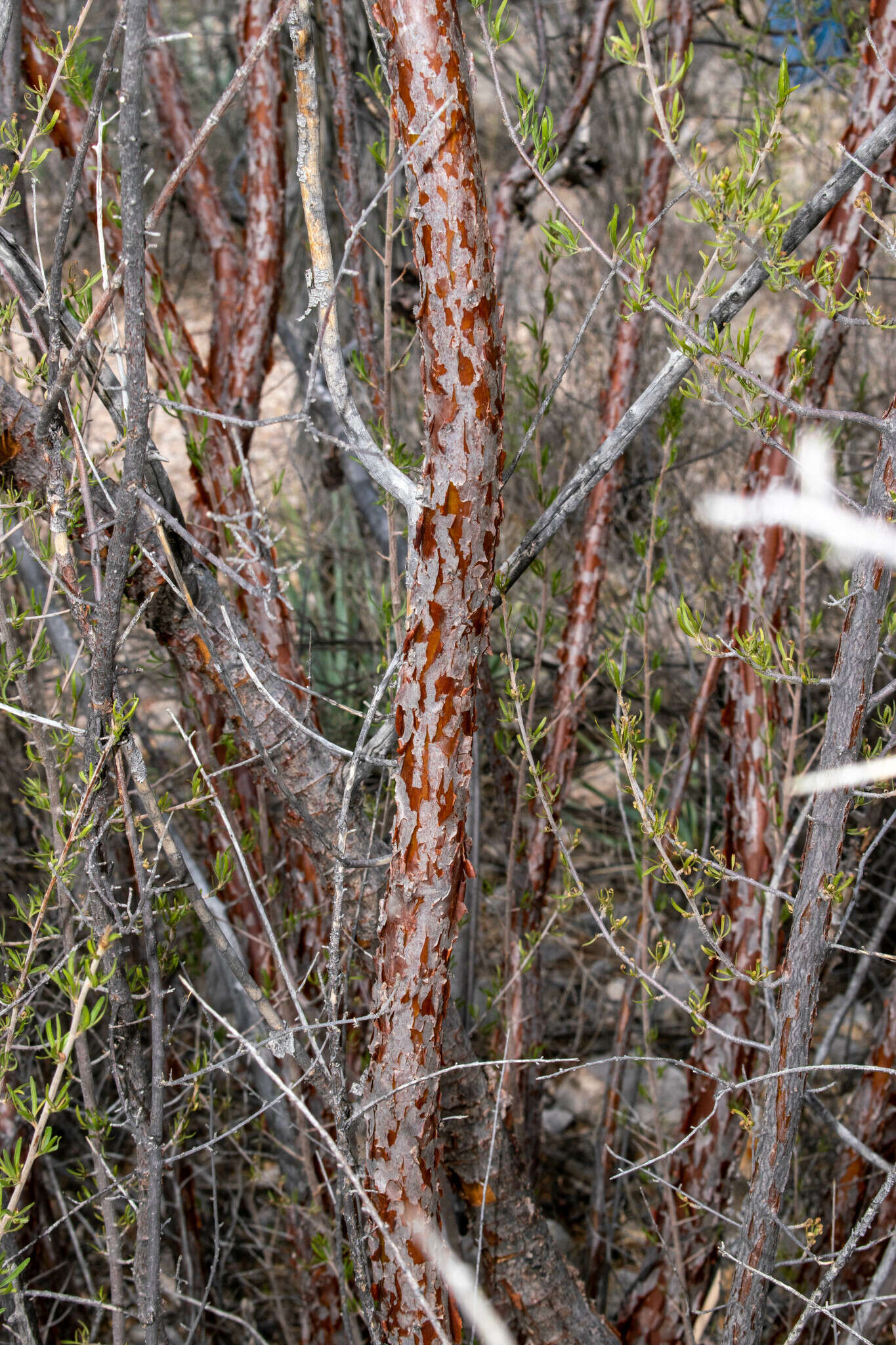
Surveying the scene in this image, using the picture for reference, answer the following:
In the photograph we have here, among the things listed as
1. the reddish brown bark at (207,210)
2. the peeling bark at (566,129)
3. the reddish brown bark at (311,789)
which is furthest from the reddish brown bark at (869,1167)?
the reddish brown bark at (207,210)

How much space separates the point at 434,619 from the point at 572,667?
0.99 meters

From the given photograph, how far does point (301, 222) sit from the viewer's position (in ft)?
10.1

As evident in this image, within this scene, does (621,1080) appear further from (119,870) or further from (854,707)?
(854,707)

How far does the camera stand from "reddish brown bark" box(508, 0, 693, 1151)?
197 centimetres

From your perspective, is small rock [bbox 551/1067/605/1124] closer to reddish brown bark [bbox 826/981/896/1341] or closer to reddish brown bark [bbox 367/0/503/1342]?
reddish brown bark [bbox 826/981/896/1341]

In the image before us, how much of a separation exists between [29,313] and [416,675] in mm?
588

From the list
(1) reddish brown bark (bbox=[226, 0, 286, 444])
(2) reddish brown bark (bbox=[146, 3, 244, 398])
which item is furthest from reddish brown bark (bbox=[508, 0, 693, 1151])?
(2) reddish brown bark (bbox=[146, 3, 244, 398])

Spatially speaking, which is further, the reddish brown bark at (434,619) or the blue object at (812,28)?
the blue object at (812,28)

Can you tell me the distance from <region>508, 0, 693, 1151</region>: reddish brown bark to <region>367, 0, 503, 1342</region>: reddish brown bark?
2.28 ft

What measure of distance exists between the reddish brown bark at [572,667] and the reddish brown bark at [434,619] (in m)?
0.70

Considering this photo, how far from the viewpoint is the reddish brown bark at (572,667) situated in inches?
77.5

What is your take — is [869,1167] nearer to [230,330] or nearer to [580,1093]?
[580,1093]

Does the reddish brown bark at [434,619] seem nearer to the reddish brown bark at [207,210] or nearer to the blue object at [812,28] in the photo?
the reddish brown bark at [207,210]

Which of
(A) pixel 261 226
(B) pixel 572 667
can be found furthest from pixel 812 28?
(B) pixel 572 667
